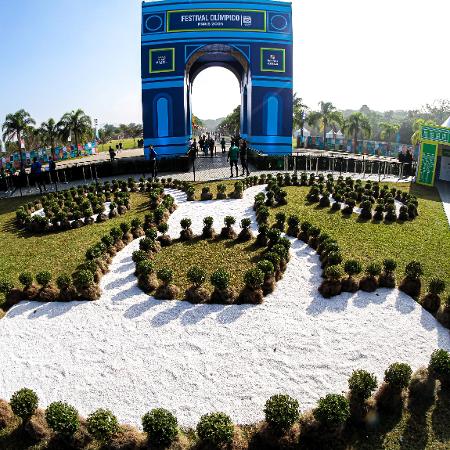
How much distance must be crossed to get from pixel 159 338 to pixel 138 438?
2.44 metres

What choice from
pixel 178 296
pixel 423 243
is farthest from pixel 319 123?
pixel 178 296

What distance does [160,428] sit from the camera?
485 cm

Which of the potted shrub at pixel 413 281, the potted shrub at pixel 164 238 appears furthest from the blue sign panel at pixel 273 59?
the potted shrub at pixel 413 281

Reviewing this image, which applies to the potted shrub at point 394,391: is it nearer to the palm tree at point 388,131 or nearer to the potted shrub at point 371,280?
the potted shrub at point 371,280

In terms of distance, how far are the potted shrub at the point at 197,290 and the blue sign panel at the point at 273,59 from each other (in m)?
28.1

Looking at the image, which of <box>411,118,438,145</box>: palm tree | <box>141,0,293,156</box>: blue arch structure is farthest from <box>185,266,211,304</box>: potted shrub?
<box>141,0,293,156</box>: blue arch structure

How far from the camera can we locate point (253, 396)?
5984 millimetres

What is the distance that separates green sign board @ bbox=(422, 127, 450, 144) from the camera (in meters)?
22.0

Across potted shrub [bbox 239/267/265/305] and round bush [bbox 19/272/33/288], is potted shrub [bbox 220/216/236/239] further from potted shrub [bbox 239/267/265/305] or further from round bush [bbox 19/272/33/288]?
round bush [bbox 19/272/33/288]

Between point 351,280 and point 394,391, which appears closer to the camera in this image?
point 394,391

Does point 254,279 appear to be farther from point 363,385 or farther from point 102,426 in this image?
point 102,426

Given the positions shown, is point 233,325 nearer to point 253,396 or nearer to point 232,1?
point 253,396

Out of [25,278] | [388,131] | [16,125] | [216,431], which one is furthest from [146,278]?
[388,131]

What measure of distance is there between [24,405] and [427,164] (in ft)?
75.9
